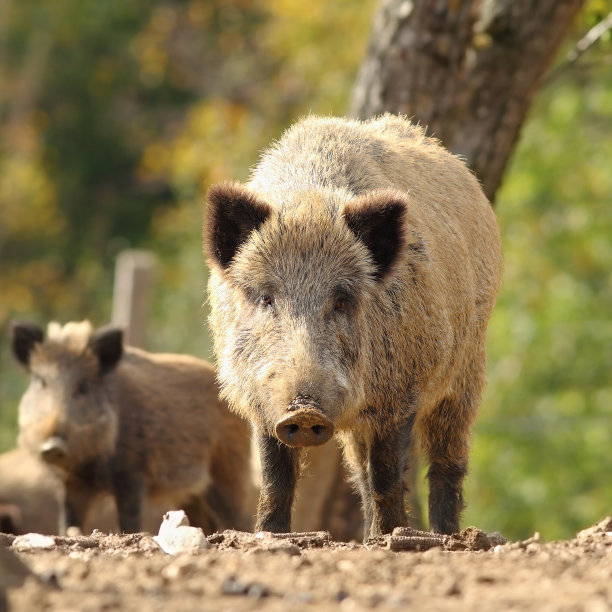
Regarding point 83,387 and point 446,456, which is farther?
point 83,387

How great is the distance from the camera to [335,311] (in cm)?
551

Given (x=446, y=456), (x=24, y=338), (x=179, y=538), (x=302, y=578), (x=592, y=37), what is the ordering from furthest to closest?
(x=24, y=338) < (x=592, y=37) < (x=446, y=456) < (x=179, y=538) < (x=302, y=578)

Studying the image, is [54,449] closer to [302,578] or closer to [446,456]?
[446,456]

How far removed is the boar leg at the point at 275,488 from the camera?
5766mm

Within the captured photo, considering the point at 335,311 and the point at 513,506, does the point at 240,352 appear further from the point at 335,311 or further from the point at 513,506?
the point at 513,506

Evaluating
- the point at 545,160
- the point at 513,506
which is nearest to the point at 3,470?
the point at 513,506

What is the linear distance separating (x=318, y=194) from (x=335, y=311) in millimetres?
616

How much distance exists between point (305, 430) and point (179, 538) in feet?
2.09

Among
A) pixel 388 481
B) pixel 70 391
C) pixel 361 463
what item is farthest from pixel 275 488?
pixel 70 391

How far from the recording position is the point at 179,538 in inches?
188

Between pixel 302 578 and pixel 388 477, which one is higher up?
pixel 388 477

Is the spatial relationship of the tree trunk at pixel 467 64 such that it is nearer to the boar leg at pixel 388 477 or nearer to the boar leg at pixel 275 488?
the boar leg at pixel 388 477

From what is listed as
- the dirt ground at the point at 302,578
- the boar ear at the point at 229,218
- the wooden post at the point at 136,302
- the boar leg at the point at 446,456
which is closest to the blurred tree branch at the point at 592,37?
the boar leg at the point at 446,456

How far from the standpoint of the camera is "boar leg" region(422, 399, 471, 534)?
673 centimetres
